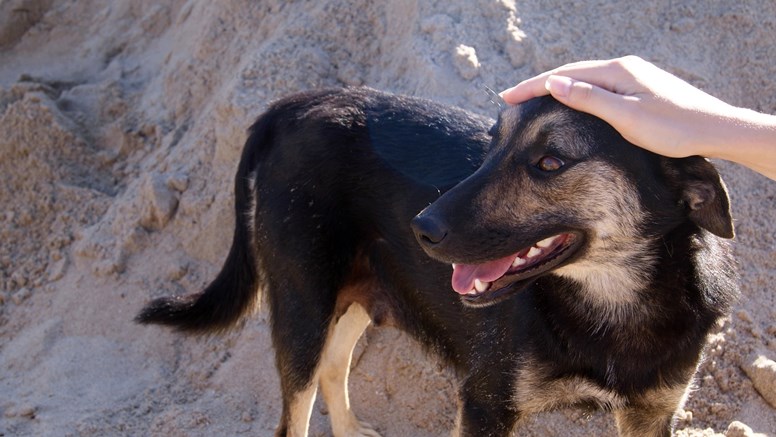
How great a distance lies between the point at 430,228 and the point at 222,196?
310cm

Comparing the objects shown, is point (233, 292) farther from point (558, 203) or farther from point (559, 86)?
point (559, 86)

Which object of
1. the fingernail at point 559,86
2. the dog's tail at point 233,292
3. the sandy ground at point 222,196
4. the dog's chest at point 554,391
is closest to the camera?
the fingernail at point 559,86

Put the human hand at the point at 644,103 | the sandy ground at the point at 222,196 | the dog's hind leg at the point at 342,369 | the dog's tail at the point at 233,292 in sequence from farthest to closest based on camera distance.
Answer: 1. the sandy ground at the point at 222,196
2. the dog's hind leg at the point at 342,369
3. the dog's tail at the point at 233,292
4. the human hand at the point at 644,103

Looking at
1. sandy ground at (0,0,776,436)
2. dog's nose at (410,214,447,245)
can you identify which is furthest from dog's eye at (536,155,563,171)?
sandy ground at (0,0,776,436)

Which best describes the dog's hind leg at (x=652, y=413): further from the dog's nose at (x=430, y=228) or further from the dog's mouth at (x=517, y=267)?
the dog's nose at (x=430, y=228)

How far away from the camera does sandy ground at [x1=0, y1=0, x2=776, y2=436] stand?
5.07 m

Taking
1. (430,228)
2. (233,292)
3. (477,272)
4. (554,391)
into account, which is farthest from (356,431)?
(430,228)

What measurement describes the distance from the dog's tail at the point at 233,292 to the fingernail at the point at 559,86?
169 centimetres

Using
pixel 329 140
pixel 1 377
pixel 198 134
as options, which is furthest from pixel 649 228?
pixel 1 377

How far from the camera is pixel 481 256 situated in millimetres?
3115

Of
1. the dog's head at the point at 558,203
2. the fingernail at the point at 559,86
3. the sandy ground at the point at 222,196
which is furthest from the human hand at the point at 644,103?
the sandy ground at the point at 222,196

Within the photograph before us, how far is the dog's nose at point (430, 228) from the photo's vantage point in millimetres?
3086

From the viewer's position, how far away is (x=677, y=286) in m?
3.39

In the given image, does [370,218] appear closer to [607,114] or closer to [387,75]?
[607,114]
